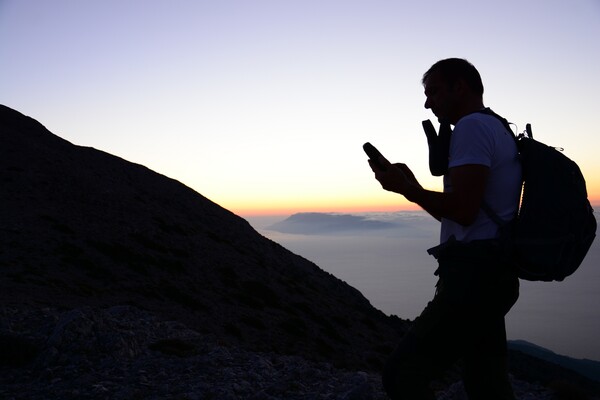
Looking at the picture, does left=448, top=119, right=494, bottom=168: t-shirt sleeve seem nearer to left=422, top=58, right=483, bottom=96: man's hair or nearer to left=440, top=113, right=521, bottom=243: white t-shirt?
left=440, top=113, right=521, bottom=243: white t-shirt

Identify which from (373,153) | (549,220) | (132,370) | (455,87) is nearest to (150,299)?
(132,370)

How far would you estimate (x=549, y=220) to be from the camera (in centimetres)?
317

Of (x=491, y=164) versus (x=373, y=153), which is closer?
(x=491, y=164)

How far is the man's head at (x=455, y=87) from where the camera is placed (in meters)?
3.52

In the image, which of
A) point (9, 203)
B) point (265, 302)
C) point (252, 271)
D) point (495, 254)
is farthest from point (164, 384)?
point (252, 271)

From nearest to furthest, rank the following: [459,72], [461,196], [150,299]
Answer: [461,196] < [459,72] < [150,299]

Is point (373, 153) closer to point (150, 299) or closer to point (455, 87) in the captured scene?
point (455, 87)

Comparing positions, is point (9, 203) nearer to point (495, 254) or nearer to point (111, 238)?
point (111, 238)

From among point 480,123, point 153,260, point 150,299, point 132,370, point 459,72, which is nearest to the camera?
point 480,123

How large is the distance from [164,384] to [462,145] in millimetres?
6717

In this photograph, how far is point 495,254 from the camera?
3.15 m

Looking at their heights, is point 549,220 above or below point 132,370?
above

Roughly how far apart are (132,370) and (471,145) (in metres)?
7.63

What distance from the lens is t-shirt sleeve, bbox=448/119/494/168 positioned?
3.11 meters
